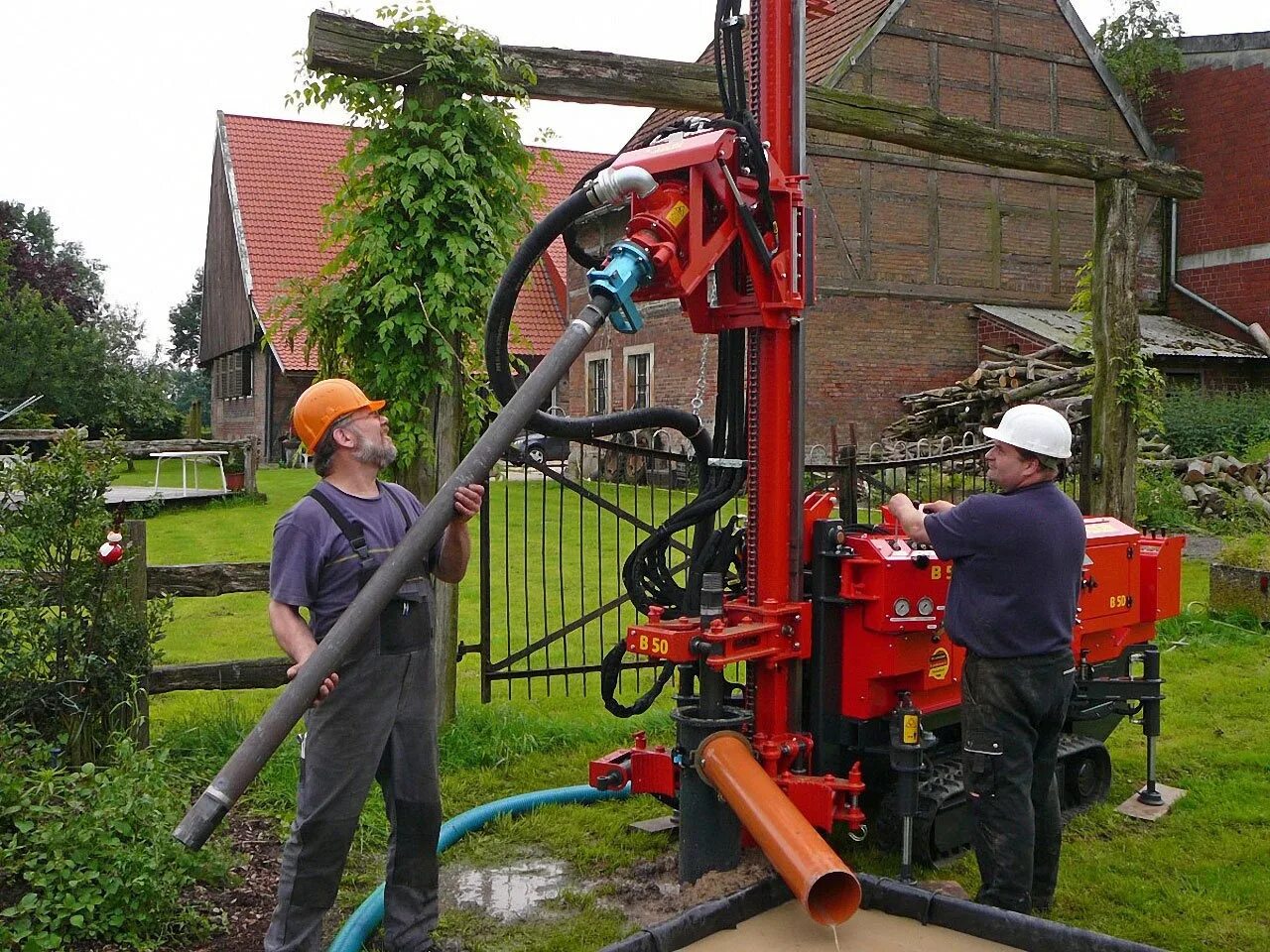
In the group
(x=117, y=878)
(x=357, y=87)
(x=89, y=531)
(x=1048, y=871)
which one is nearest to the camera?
(x=117, y=878)

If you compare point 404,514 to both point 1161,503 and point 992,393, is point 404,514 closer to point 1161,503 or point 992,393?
point 1161,503

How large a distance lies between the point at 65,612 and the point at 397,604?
1.97 meters

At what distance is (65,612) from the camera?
4746mm

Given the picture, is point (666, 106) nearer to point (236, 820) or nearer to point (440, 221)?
point (440, 221)

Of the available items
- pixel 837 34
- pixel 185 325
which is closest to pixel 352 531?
pixel 837 34

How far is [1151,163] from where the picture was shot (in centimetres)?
781

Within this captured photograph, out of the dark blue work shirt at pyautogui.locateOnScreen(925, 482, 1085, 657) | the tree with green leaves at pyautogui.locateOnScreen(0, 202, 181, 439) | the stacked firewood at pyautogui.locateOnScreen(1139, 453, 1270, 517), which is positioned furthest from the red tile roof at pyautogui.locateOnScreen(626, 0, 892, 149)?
the tree with green leaves at pyautogui.locateOnScreen(0, 202, 181, 439)

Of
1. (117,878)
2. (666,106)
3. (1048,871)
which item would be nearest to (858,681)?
(1048,871)

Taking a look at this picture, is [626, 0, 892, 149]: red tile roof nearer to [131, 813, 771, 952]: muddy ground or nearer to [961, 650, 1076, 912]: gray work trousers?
[131, 813, 771, 952]: muddy ground

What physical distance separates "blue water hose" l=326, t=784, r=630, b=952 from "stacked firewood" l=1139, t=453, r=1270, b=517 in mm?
11085

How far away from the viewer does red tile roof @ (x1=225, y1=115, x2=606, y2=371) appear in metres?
24.5

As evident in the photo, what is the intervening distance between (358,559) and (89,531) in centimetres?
192

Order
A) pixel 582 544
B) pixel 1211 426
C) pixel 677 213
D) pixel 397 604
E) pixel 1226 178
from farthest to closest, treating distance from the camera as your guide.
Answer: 1. pixel 1226 178
2. pixel 1211 426
3. pixel 582 544
4. pixel 677 213
5. pixel 397 604

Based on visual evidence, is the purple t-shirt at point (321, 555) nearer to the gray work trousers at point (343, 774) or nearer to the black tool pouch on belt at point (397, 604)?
the black tool pouch on belt at point (397, 604)
